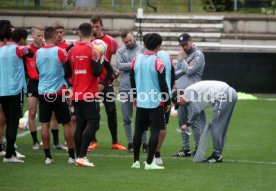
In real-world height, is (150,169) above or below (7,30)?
below

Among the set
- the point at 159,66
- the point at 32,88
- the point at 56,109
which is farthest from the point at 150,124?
the point at 32,88

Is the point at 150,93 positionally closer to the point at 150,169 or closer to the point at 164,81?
the point at 164,81

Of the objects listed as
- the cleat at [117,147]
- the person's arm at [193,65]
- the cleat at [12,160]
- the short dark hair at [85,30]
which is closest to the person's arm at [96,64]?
the short dark hair at [85,30]

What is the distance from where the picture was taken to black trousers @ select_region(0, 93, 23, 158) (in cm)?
1341

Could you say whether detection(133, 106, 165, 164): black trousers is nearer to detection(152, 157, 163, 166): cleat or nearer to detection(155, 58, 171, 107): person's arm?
detection(155, 58, 171, 107): person's arm

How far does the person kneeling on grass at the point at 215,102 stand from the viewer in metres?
13.5

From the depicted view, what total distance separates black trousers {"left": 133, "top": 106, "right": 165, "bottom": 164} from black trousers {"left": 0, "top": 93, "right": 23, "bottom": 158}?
6.12 feet

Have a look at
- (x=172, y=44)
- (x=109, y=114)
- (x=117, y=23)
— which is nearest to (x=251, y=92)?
(x=172, y=44)

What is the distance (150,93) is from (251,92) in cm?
1250

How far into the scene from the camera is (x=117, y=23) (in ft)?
99.0

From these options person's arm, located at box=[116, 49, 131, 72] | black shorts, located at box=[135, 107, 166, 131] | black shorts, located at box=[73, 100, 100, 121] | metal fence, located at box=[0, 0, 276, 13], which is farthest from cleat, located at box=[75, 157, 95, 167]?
metal fence, located at box=[0, 0, 276, 13]

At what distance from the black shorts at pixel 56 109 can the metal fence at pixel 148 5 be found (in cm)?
1807

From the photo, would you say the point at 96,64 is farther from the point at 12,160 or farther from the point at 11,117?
the point at 12,160

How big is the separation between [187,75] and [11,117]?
3142mm
